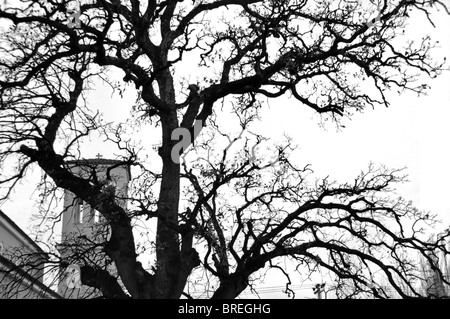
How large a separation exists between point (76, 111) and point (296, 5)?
17.6 ft

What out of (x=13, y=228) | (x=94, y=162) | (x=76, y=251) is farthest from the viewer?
(x=13, y=228)

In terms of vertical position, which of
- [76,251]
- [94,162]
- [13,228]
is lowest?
[76,251]

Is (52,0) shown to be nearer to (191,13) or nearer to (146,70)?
(146,70)

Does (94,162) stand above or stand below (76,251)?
above

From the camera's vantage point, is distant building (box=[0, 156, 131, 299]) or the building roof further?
the building roof

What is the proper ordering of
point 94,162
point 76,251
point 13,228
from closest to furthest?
1. point 76,251
2. point 94,162
3. point 13,228

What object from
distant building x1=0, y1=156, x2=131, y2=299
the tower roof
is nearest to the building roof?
distant building x1=0, y1=156, x2=131, y2=299

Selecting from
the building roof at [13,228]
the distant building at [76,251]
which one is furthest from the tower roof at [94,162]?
the building roof at [13,228]

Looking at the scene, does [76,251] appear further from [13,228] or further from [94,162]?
[13,228]

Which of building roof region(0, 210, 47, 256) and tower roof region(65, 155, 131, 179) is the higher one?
building roof region(0, 210, 47, 256)

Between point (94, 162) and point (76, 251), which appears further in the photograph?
point (94, 162)

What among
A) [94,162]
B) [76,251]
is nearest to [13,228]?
[76,251]

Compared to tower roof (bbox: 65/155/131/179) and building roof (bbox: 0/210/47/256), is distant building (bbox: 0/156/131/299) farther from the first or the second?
building roof (bbox: 0/210/47/256)
